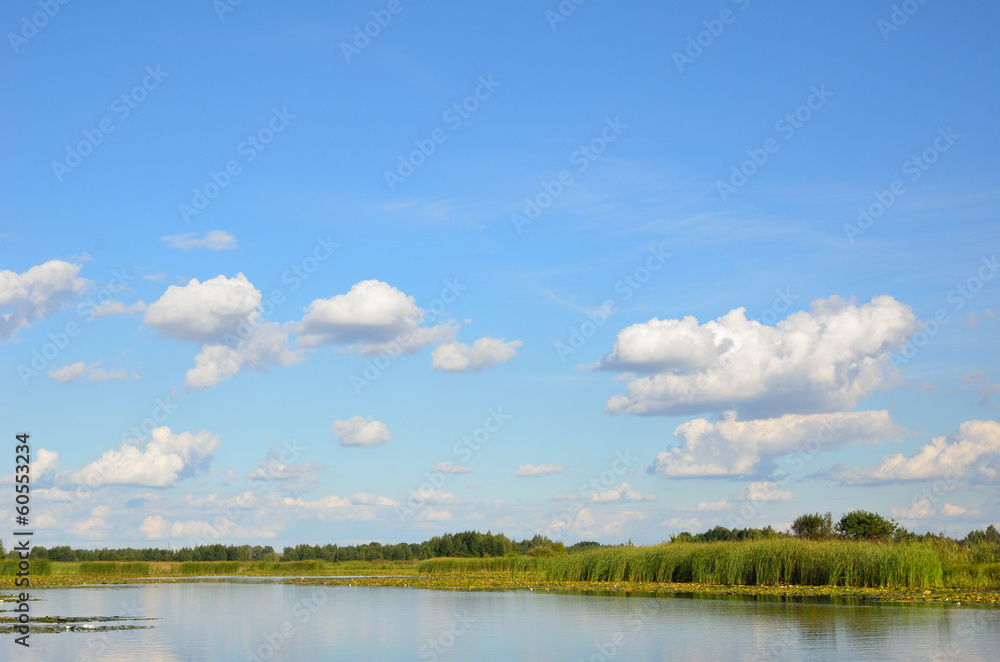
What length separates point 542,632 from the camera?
82.7ft

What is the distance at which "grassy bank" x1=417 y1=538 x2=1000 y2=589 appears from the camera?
38.6 m

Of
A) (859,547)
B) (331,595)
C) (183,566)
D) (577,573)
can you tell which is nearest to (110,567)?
(183,566)

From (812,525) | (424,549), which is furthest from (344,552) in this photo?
(812,525)

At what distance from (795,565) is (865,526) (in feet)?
77.5

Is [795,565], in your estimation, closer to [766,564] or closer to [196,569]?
[766,564]

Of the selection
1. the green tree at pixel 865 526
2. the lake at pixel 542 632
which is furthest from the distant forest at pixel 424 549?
the lake at pixel 542 632

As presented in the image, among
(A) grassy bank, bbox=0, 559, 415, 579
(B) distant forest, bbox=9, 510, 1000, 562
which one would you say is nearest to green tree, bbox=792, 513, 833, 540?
(B) distant forest, bbox=9, 510, 1000, 562

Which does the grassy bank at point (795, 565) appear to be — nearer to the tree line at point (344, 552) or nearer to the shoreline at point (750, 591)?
the shoreline at point (750, 591)

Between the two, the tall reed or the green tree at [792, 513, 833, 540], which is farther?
the green tree at [792, 513, 833, 540]

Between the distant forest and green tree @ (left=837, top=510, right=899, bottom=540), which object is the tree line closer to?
the distant forest

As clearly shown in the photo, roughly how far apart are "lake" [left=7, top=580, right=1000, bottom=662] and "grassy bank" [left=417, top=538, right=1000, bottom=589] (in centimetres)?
610

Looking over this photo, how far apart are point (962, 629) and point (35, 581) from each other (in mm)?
64102

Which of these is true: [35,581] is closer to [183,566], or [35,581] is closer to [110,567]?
[110,567]

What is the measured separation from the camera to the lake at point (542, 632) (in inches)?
818
